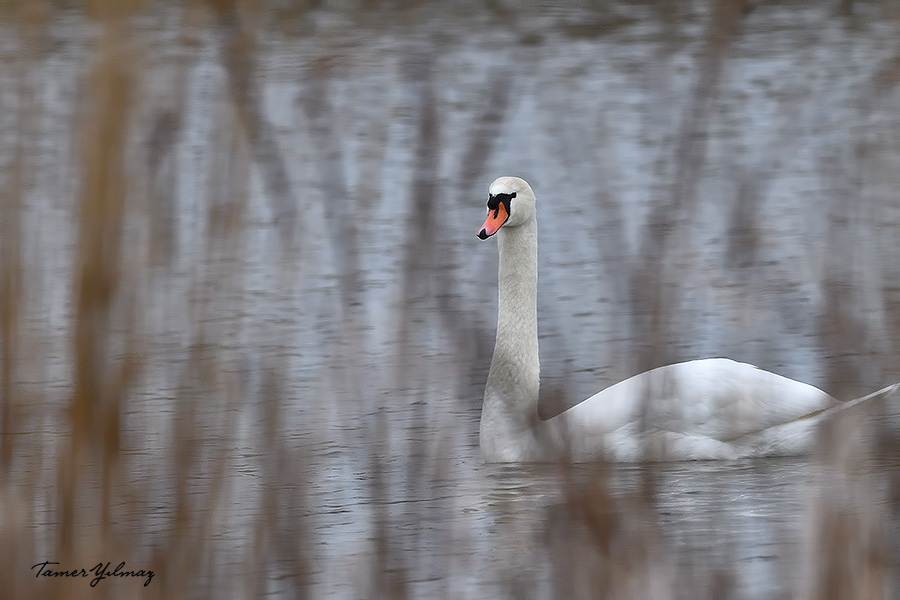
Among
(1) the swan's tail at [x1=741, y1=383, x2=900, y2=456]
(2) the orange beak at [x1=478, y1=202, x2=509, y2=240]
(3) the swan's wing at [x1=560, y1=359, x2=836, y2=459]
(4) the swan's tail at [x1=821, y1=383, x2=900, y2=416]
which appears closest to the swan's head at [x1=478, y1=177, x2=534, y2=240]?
(2) the orange beak at [x1=478, y1=202, x2=509, y2=240]

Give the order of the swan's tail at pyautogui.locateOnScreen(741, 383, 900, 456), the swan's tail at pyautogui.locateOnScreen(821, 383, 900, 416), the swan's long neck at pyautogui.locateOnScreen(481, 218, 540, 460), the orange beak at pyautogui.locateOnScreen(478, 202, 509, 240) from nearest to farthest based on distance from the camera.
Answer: the swan's tail at pyautogui.locateOnScreen(821, 383, 900, 416)
the swan's tail at pyautogui.locateOnScreen(741, 383, 900, 456)
the orange beak at pyautogui.locateOnScreen(478, 202, 509, 240)
the swan's long neck at pyautogui.locateOnScreen(481, 218, 540, 460)

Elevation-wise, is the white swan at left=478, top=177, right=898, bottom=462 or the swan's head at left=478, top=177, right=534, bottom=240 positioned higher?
the swan's head at left=478, top=177, right=534, bottom=240

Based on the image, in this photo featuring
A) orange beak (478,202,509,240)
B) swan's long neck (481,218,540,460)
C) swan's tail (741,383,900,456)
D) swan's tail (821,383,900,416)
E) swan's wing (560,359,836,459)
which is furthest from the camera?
swan's long neck (481,218,540,460)

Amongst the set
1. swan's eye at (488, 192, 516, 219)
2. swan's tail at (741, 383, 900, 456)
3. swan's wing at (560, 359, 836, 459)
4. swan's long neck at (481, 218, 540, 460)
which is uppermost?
swan's eye at (488, 192, 516, 219)

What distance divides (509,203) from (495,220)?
0.11 m

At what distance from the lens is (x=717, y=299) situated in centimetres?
236

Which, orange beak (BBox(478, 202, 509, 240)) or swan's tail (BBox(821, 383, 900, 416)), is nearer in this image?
swan's tail (BBox(821, 383, 900, 416))

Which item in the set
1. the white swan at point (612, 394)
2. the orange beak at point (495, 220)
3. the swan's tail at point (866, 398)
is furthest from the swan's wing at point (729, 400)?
the swan's tail at point (866, 398)

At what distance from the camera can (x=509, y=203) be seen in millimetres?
5551

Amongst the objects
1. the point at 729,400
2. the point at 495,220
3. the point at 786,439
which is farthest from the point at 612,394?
the point at 495,220

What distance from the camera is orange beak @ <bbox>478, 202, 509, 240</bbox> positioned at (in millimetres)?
5387

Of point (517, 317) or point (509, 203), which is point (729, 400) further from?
point (509, 203)

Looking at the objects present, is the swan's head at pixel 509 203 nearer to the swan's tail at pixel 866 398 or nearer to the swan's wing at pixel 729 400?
the swan's wing at pixel 729 400

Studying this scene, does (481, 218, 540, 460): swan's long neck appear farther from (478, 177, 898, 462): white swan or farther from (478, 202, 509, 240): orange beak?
(478, 202, 509, 240): orange beak
